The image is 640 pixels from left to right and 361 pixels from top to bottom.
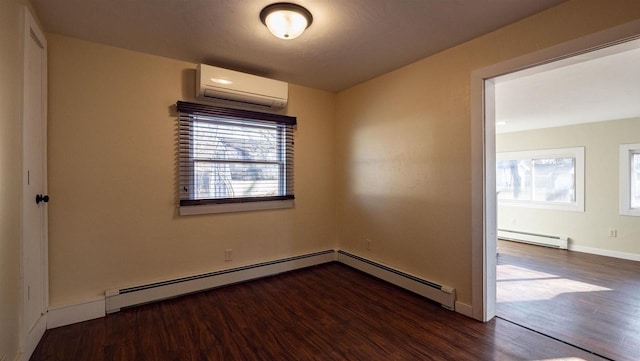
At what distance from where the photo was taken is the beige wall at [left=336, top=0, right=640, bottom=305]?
1980 millimetres

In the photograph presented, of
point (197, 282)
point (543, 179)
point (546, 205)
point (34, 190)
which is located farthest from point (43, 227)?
point (543, 179)

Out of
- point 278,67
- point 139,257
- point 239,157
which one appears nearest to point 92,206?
point 139,257

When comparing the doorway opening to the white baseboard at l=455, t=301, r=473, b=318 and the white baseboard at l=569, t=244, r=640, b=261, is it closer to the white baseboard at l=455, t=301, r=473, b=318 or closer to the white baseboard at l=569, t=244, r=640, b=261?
the white baseboard at l=455, t=301, r=473, b=318

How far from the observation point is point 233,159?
121 inches

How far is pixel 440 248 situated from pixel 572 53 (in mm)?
1764

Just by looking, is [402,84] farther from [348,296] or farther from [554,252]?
[554,252]

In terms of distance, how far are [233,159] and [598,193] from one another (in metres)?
6.04

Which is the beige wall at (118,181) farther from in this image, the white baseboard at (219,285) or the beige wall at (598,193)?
the beige wall at (598,193)

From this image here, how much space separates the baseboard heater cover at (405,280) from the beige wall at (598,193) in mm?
4221

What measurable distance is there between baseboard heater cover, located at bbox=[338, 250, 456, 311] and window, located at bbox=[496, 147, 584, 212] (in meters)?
3.77

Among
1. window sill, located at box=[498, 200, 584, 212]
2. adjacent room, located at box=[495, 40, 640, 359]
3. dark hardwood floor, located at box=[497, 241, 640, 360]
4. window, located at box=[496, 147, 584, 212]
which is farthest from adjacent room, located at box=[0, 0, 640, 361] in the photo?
window, located at box=[496, 147, 584, 212]

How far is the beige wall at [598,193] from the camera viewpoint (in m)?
4.50

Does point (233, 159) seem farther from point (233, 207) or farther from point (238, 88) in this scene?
point (238, 88)

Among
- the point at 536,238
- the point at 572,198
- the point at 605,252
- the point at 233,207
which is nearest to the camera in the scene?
the point at 233,207
